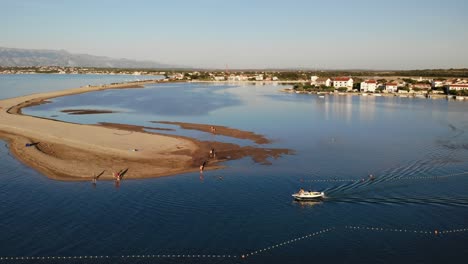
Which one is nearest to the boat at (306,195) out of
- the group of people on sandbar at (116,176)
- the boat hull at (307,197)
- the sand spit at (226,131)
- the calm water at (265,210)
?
the boat hull at (307,197)

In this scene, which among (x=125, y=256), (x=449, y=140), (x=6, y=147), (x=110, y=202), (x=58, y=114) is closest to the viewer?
(x=125, y=256)

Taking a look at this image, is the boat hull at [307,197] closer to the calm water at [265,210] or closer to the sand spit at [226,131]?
the calm water at [265,210]

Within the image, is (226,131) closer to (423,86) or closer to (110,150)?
(110,150)

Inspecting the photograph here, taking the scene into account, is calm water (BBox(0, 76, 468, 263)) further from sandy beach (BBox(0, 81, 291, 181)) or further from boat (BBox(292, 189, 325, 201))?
sandy beach (BBox(0, 81, 291, 181))

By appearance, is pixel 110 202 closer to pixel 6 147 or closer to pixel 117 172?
pixel 117 172

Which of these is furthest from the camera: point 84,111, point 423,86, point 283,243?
point 423,86

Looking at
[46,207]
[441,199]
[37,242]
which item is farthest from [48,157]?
[441,199]

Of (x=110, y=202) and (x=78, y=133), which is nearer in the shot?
(x=110, y=202)

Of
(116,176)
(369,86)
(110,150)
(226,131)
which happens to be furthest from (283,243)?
(369,86)
